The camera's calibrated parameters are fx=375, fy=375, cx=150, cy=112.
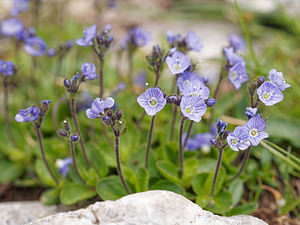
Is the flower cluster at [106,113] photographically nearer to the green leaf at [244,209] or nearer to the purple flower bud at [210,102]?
the purple flower bud at [210,102]

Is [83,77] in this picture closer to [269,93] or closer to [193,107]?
[193,107]

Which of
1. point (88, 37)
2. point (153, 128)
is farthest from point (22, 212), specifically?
point (88, 37)

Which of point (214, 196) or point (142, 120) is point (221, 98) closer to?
point (142, 120)

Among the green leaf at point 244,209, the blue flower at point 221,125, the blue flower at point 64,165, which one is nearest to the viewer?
the blue flower at point 221,125

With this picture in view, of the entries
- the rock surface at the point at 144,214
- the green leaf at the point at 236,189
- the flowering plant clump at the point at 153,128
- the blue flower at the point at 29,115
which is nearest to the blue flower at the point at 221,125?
the flowering plant clump at the point at 153,128

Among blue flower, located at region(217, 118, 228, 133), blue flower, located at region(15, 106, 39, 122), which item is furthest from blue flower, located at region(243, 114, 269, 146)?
blue flower, located at region(15, 106, 39, 122)

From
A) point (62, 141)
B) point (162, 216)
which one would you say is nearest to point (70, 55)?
point (62, 141)
